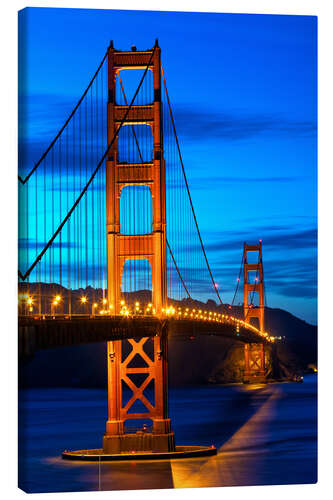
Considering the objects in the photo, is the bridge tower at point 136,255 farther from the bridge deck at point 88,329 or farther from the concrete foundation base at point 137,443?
the bridge deck at point 88,329

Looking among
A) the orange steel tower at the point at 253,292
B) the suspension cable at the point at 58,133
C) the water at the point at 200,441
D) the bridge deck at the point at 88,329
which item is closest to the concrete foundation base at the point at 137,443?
the water at the point at 200,441

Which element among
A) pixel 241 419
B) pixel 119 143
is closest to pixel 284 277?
pixel 119 143

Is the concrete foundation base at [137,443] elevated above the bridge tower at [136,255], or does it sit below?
below

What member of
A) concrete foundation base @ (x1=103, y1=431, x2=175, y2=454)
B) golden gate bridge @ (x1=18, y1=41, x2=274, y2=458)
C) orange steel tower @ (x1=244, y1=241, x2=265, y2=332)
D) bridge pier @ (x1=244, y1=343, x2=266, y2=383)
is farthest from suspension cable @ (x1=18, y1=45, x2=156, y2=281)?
bridge pier @ (x1=244, y1=343, x2=266, y2=383)

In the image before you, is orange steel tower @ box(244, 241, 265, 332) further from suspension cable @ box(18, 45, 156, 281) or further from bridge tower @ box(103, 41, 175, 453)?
suspension cable @ box(18, 45, 156, 281)

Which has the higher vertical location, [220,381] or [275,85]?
[275,85]

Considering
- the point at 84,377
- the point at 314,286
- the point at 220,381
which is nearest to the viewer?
the point at 314,286

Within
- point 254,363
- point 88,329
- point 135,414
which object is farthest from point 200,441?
point 254,363

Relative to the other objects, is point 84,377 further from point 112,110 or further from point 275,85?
point 275,85
